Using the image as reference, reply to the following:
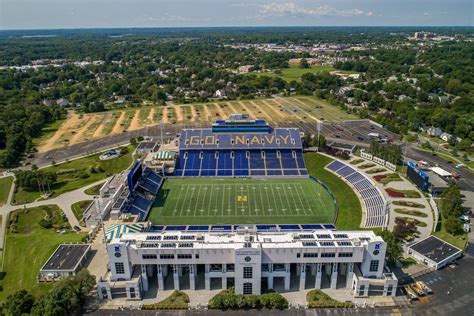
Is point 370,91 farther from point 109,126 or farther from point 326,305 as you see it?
point 326,305

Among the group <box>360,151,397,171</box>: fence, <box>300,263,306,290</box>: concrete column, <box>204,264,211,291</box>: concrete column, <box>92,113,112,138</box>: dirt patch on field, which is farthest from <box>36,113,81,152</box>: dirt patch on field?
<box>300,263,306,290</box>: concrete column

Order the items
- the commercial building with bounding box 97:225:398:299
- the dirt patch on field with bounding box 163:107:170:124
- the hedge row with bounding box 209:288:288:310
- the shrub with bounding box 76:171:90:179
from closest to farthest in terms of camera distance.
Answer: the hedge row with bounding box 209:288:288:310, the commercial building with bounding box 97:225:398:299, the shrub with bounding box 76:171:90:179, the dirt patch on field with bounding box 163:107:170:124

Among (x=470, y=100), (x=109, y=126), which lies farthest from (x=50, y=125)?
(x=470, y=100)

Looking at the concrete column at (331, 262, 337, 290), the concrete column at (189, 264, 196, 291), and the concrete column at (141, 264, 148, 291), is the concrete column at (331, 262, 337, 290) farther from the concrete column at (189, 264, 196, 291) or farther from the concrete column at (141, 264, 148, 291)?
the concrete column at (141, 264, 148, 291)

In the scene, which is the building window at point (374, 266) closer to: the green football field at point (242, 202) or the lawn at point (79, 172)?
the green football field at point (242, 202)

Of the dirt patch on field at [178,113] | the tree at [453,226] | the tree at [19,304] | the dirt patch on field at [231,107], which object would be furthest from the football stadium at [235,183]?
the dirt patch on field at [231,107]
